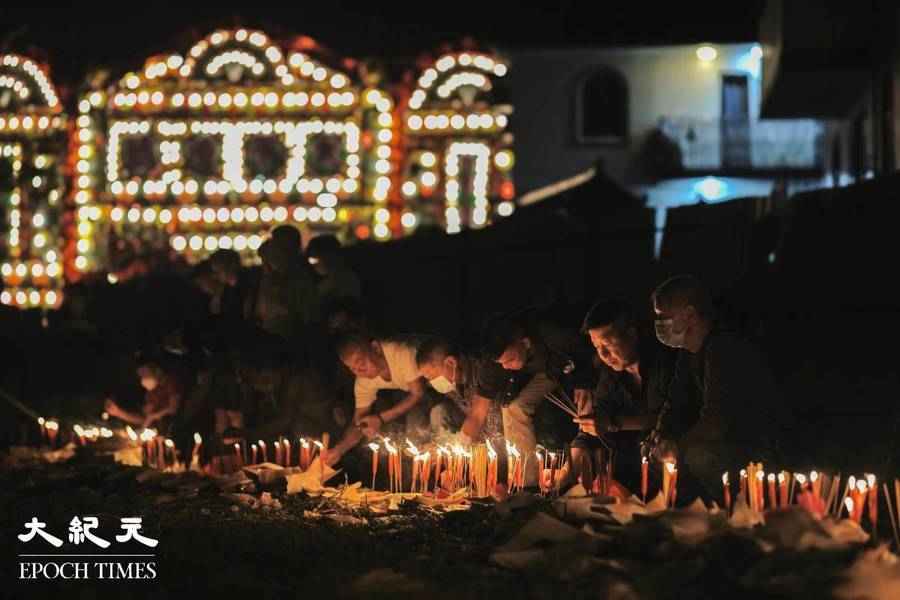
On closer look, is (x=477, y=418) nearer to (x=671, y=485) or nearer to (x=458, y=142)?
(x=671, y=485)

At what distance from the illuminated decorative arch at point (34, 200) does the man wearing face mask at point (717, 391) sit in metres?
21.6

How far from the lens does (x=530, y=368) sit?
11.6 metres

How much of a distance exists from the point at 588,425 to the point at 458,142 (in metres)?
18.7

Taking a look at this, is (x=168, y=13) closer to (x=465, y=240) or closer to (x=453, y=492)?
(x=465, y=240)

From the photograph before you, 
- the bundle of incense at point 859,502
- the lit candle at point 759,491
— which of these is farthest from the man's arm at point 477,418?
the bundle of incense at point 859,502

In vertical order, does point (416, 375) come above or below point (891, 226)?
below

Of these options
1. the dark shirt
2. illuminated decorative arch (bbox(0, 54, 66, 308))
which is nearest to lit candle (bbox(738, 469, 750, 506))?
the dark shirt

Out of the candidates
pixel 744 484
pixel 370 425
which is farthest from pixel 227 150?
pixel 744 484

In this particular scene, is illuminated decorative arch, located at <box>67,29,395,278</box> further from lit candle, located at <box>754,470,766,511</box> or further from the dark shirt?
lit candle, located at <box>754,470,766,511</box>

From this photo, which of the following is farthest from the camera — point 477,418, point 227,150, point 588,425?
point 227,150

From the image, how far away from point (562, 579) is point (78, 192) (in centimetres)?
2428

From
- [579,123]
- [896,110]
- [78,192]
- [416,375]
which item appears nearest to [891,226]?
[416,375]

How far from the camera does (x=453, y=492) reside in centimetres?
1068
